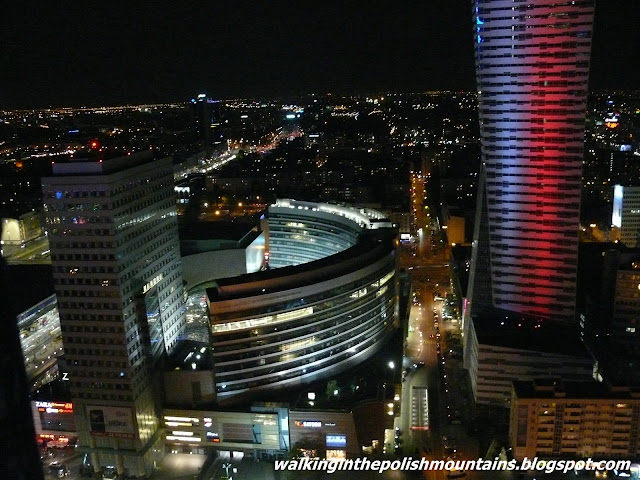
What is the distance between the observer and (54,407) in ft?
48.1

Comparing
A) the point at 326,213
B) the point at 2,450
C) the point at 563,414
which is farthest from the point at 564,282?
the point at 2,450

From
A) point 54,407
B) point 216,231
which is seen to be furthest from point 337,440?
point 216,231

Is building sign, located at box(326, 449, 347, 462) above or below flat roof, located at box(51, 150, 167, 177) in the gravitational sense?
below

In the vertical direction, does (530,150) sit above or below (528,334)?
above

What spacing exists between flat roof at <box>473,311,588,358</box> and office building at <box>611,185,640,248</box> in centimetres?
1216

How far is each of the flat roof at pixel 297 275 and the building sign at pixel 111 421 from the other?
3.33 m

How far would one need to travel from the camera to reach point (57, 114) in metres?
24.2

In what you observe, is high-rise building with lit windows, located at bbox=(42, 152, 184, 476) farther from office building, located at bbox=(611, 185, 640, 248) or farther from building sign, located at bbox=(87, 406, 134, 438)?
office building, located at bbox=(611, 185, 640, 248)

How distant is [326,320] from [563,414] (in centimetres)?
612

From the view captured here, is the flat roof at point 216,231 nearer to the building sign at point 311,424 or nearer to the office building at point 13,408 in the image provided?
the building sign at point 311,424

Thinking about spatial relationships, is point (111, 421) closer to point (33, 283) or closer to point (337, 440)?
point (337, 440)

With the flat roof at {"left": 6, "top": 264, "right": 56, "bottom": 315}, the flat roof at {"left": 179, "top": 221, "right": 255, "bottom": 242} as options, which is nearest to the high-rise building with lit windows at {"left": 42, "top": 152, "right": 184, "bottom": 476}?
the flat roof at {"left": 6, "top": 264, "right": 56, "bottom": 315}

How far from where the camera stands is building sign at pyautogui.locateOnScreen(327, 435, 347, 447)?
555 inches

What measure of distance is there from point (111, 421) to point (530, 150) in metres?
13.5
